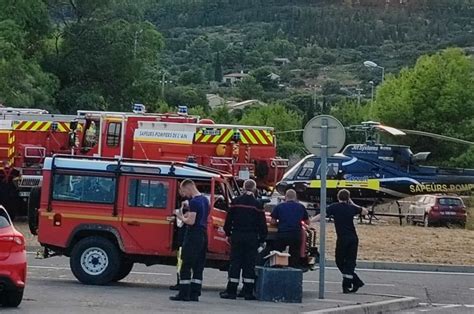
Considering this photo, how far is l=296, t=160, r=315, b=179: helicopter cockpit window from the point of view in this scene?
39406 mm

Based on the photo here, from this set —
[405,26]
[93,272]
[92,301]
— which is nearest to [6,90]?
[93,272]

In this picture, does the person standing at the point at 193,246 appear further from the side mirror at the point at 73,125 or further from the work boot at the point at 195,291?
the side mirror at the point at 73,125

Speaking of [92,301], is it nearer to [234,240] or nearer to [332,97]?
[234,240]

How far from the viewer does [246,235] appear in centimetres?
1605

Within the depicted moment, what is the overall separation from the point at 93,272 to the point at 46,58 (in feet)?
85.2

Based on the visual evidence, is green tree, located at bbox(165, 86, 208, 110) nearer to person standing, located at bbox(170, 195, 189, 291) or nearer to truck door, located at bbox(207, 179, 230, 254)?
truck door, located at bbox(207, 179, 230, 254)

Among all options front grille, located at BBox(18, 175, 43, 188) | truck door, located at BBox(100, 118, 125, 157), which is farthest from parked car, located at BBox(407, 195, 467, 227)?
front grille, located at BBox(18, 175, 43, 188)

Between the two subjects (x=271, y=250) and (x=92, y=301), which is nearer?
(x=92, y=301)

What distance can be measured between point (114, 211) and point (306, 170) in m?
22.9

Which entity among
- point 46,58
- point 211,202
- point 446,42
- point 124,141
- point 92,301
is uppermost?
point 446,42

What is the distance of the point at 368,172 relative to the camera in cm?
3938

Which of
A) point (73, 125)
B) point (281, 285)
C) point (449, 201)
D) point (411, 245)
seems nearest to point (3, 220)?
point (281, 285)

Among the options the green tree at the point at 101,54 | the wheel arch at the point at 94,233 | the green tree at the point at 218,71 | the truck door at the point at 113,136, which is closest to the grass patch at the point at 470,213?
the green tree at the point at 101,54

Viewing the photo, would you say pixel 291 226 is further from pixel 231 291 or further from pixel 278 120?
pixel 278 120
